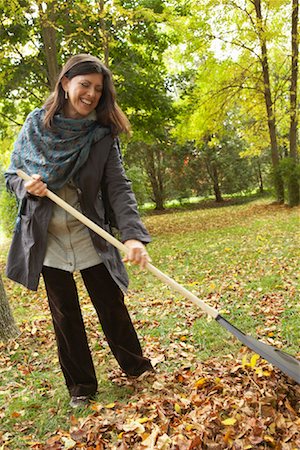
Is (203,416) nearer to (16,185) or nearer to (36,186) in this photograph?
(36,186)

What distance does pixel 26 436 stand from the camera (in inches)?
106

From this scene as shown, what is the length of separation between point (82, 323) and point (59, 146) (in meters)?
1.14

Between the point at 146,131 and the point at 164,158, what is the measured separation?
9952 mm

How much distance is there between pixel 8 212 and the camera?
13.3m

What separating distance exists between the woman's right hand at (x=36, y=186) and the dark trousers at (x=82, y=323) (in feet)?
1.66

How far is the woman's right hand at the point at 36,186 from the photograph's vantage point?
2.43 metres

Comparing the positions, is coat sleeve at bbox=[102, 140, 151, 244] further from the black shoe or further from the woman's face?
the black shoe

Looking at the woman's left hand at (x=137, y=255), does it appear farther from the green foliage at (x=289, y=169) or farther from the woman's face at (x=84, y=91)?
the green foliage at (x=289, y=169)

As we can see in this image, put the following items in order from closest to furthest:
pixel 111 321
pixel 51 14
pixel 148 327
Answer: pixel 111 321 < pixel 148 327 < pixel 51 14

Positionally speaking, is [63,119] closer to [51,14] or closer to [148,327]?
[148,327]

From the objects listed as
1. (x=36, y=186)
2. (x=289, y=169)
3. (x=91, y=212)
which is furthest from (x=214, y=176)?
(x=36, y=186)

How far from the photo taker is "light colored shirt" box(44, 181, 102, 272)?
2.64 m

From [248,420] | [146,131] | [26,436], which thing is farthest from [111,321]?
[146,131]

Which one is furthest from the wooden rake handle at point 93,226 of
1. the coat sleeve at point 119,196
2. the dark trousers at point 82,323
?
the dark trousers at point 82,323
